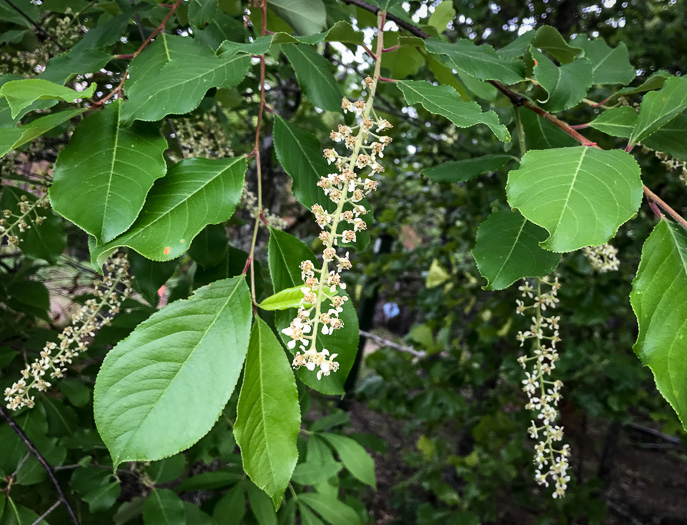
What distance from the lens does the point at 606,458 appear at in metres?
3.48

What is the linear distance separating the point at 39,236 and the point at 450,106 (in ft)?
3.33

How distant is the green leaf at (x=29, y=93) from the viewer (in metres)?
0.55

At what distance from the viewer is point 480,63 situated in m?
0.74

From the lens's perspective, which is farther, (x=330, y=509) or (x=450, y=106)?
(x=330, y=509)

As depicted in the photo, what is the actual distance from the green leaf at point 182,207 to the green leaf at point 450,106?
0.97ft

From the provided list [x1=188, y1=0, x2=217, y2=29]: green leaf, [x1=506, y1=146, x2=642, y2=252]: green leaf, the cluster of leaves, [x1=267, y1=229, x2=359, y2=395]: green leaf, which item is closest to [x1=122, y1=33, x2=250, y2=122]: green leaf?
the cluster of leaves

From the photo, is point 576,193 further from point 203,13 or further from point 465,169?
point 203,13

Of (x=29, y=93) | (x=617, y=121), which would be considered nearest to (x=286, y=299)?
(x=29, y=93)

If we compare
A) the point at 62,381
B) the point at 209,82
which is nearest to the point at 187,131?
the point at 209,82

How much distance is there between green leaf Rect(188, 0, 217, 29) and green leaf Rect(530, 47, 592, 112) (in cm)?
61

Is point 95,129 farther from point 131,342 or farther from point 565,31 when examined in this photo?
point 565,31

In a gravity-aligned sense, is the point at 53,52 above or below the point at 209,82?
below

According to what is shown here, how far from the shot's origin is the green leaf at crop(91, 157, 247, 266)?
0.60 m

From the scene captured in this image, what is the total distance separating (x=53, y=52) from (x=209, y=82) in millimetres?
1025
